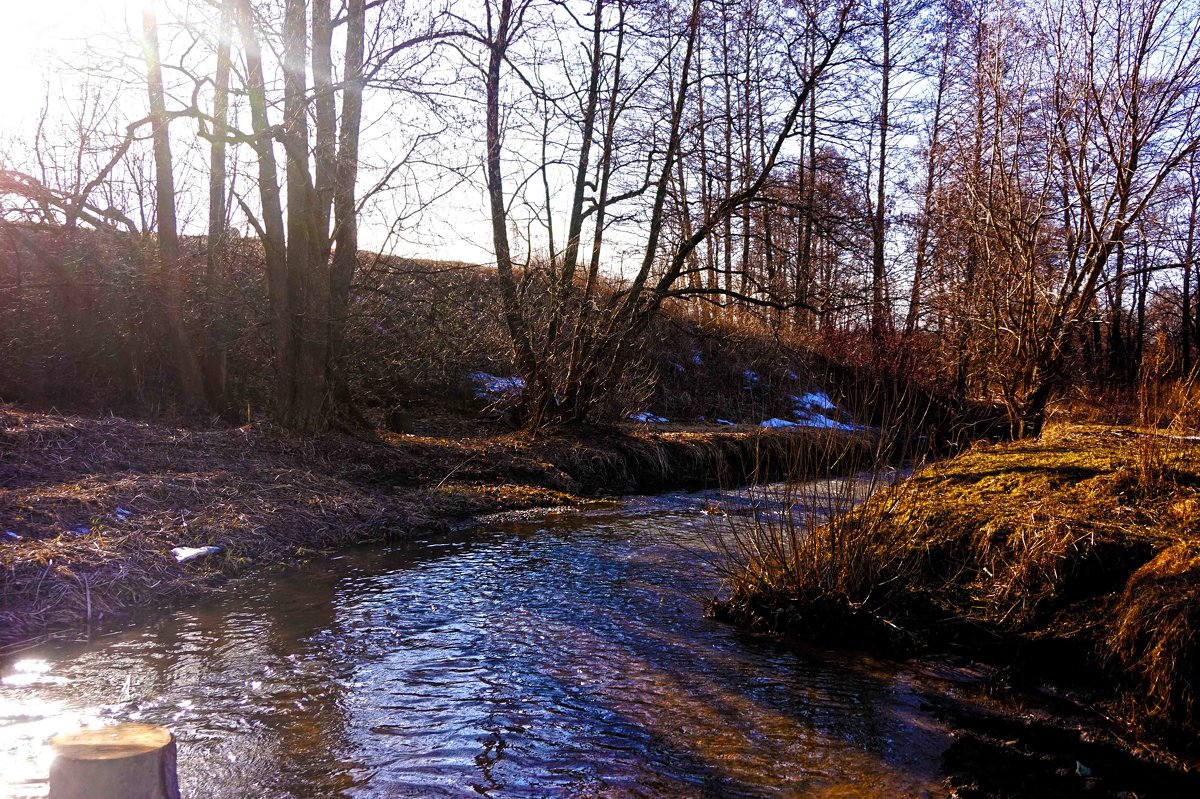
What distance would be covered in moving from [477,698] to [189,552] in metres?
3.32

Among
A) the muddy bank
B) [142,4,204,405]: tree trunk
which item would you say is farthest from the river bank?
[142,4,204,405]: tree trunk

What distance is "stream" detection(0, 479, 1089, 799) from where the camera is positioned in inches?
138

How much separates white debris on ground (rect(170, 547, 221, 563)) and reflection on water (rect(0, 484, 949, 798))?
1.95 ft

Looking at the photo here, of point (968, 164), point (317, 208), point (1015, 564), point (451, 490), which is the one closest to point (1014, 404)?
point (968, 164)

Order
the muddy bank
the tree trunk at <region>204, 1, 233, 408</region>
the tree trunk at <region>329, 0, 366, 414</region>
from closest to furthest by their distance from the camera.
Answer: the muddy bank → the tree trunk at <region>329, 0, 366, 414</region> → the tree trunk at <region>204, 1, 233, 408</region>

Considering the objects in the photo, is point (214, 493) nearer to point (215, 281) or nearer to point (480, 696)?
point (480, 696)

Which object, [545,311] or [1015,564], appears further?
[545,311]

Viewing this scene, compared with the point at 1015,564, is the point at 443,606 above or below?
below

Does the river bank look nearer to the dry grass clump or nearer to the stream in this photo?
the dry grass clump

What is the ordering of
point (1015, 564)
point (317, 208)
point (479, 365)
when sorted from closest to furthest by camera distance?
point (1015, 564), point (317, 208), point (479, 365)

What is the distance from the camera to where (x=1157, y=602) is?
13.1 ft

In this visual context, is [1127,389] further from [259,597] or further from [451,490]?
[259,597]

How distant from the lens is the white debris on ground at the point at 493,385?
13.7 metres

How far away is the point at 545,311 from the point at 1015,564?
319 inches
